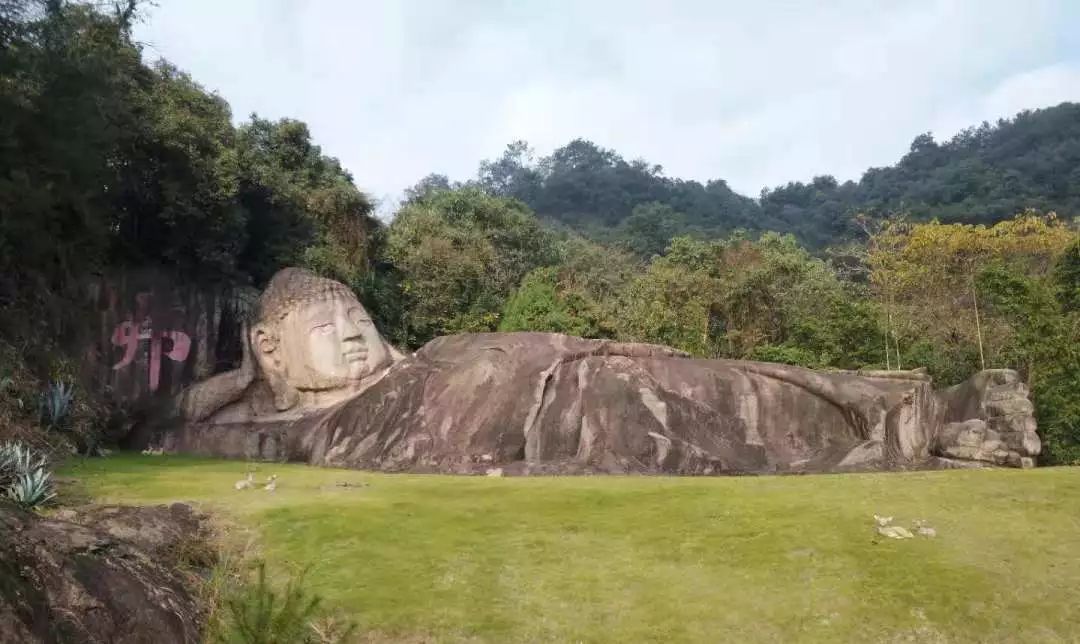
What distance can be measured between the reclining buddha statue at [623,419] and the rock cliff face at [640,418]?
0.02 meters

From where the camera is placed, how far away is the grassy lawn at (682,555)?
6.40 metres

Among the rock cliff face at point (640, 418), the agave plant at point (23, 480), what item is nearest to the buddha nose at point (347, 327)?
the rock cliff face at point (640, 418)

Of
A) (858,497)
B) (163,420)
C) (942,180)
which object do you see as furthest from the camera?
(942,180)

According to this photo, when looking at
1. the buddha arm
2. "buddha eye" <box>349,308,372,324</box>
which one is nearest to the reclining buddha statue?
the buddha arm

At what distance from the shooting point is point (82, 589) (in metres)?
5.47

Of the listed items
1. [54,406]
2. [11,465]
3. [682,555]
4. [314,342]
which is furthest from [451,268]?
[682,555]

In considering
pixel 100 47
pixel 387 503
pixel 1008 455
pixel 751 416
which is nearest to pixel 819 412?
pixel 751 416

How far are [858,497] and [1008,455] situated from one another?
4.14 metres

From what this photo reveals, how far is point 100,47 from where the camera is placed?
1554cm

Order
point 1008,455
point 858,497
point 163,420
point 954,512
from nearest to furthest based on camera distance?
point 954,512 → point 858,497 → point 1008,455 → point 163,420

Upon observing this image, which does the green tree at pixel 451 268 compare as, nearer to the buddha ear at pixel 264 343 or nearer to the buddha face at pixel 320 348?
the buddha face at pixel 320 348

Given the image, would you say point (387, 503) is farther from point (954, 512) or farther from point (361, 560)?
point (954, 512)

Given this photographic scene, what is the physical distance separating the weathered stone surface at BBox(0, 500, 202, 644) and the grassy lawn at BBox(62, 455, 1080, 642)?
3.79ft

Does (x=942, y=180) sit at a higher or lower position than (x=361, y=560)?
higher
